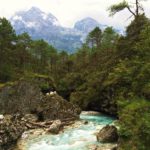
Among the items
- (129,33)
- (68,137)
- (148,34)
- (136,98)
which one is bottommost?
(68,137)

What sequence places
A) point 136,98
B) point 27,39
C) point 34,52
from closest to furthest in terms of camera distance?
point 136,98 → point 27,39 → point 34,52

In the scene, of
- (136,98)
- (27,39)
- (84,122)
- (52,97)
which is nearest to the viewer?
(136,98)

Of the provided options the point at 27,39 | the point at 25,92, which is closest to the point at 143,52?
the point at 25,92

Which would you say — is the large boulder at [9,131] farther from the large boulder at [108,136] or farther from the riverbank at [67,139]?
the large boulder at [108,136]

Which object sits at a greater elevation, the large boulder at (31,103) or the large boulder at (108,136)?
the large boulder at (31,103)

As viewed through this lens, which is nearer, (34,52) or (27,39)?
(27,39)

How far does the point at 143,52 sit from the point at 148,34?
1.31 m

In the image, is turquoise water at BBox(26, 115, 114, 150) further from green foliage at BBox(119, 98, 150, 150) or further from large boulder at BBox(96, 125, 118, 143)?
green foliage at BBox(119, 98, 150, 150)

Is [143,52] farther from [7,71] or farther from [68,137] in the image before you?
[7,71]

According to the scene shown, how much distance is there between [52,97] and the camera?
1746 inches

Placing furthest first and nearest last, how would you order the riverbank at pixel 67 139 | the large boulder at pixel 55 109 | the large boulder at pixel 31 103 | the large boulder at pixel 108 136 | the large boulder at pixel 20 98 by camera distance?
the large boulder at pixel 20 98
the large boulder at pixel 31 103
the large boulder at pixel 55 109
the large boulder at pixel 108 136
the riverbank at pixel 67 139

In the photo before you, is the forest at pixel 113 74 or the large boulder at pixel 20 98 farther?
the large boulder at pixel 20 98

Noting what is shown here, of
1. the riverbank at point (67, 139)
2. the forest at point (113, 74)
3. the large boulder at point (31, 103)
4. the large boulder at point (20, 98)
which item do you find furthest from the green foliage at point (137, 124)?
the large boulder at point (20, 98)

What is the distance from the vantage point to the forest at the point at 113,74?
20281mm
